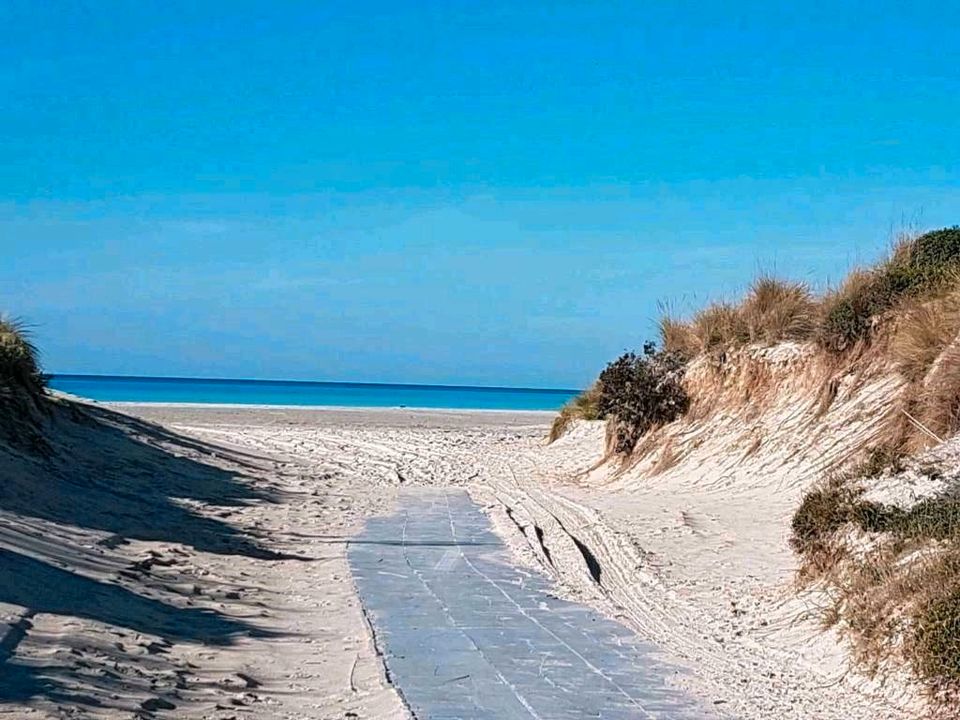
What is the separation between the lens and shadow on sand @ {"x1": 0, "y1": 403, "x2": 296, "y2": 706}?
733cm

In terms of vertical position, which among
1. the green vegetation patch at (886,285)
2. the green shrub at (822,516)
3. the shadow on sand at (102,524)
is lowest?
the shadow on sand at (102,524)

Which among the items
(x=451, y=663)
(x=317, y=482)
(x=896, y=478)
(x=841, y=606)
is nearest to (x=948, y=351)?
(x=896, y=478)

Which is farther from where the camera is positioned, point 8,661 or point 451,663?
point 451,663

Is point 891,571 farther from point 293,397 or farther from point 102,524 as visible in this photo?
point 293,397

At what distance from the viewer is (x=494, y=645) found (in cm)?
826

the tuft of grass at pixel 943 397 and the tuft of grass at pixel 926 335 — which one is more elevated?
the tuft of grass at pixel 926 335

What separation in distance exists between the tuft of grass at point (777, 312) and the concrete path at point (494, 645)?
865 centimetres

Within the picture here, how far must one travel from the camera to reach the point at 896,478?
398 inches

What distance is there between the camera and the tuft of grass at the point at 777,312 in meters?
19.5

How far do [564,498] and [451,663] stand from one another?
441 inches

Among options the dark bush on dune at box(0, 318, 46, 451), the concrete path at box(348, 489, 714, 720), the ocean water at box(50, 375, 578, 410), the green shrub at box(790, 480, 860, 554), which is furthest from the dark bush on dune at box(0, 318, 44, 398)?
the ocean water at box(50, 375, 578, 410)

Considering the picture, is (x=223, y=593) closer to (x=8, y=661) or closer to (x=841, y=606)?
(x=8, y=661)

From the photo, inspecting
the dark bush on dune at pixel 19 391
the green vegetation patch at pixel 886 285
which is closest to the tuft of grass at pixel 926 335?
the green vegetation patch at pixel 886 285

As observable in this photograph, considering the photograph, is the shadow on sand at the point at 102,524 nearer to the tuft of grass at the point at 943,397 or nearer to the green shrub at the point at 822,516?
the green shrub at the point at 822,516
